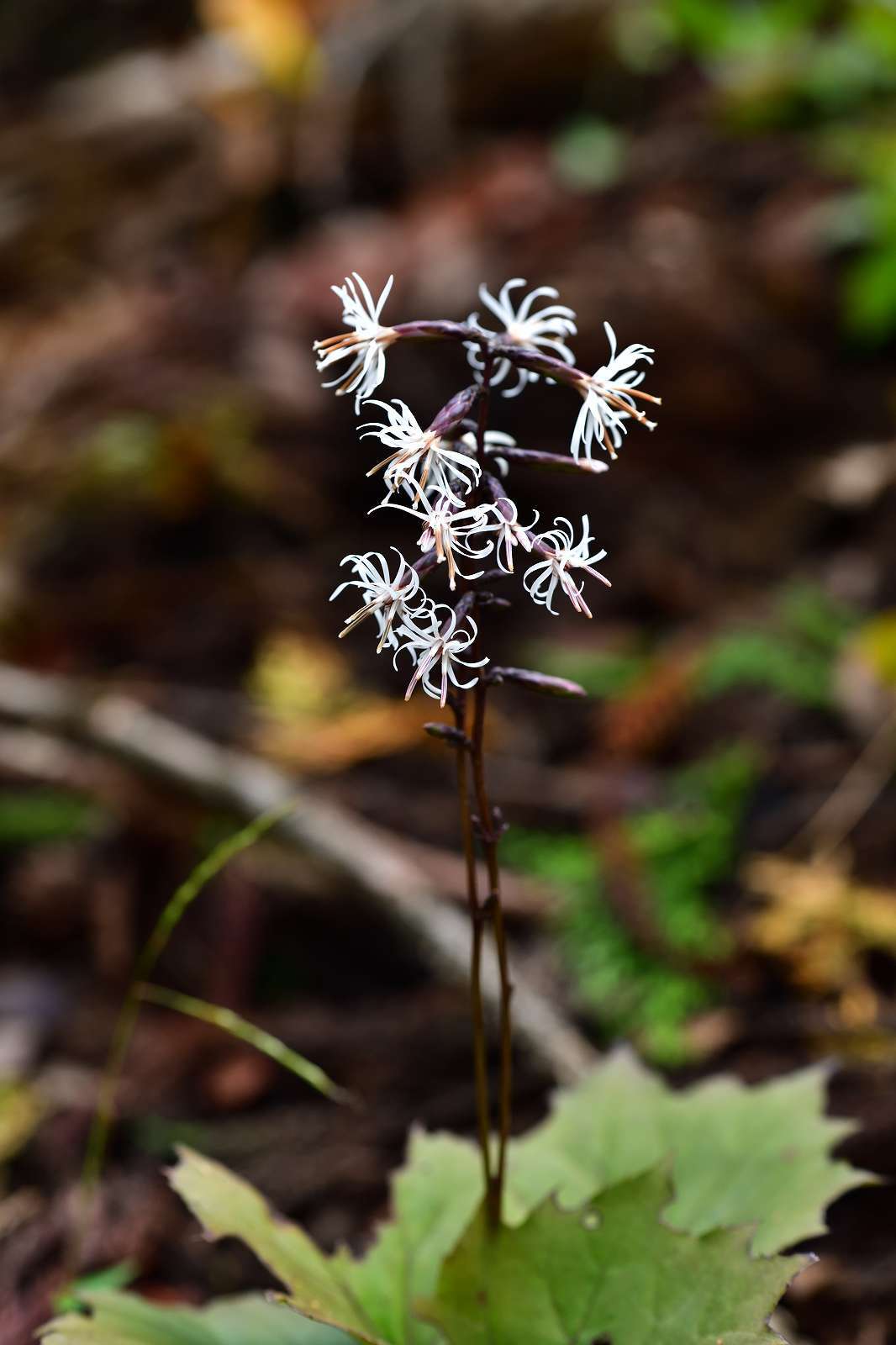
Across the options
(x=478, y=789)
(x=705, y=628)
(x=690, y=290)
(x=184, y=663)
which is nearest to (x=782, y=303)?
(x=690, y=290)

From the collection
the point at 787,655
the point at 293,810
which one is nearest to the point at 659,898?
the point at 293,810

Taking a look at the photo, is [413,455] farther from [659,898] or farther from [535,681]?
[659,898]

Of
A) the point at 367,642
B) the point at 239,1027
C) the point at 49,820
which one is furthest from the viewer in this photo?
the point at 367,642

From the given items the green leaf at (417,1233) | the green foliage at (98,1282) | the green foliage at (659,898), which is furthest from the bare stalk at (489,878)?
the green foliage at (659,898)

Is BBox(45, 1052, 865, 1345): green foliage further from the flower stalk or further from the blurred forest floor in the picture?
the blurred forest floor

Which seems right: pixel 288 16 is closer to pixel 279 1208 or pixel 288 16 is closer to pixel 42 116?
pixel 42 116

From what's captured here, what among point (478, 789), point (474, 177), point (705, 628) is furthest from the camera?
point (474, 177)
